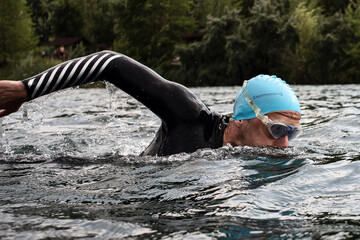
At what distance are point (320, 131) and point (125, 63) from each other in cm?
393

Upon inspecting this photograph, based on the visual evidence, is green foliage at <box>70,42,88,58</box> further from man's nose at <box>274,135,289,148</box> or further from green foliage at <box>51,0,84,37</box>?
green foliage at <box>51,0,84,37</box>

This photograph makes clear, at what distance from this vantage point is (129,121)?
920 centimetres

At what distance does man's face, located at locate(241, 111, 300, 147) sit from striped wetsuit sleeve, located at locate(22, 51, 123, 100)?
4.11ft

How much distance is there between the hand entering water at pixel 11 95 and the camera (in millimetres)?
3123

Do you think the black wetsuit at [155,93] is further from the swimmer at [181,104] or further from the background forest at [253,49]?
the background forest at [253,49]

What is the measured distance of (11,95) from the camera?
3.16m

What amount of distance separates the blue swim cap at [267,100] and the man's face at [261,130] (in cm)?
4

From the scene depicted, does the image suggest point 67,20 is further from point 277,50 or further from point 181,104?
point 181,104

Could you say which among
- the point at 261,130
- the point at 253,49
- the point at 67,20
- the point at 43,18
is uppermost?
the point at 43,18

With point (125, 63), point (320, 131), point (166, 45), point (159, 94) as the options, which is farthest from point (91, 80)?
point (166, 45)

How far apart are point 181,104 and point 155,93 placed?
0.23 meters

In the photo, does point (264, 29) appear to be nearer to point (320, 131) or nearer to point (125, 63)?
point (320, 131)

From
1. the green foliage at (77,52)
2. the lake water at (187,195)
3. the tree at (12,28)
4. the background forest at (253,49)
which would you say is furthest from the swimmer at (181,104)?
the tree at (12,28)

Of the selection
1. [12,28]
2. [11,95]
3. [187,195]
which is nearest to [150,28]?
[12,28]
